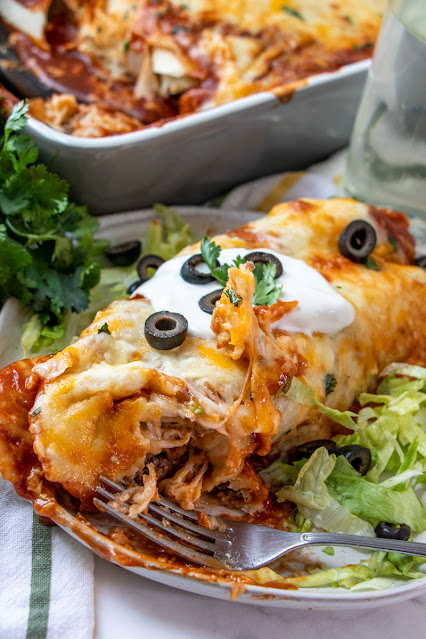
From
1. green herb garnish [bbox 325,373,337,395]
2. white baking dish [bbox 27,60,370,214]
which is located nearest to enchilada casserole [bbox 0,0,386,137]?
white baking dish [bbox 27,60,370,214]

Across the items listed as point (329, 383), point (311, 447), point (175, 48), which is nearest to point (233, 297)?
point (329, 383)

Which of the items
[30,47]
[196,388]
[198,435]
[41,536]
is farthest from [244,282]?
[30,47]

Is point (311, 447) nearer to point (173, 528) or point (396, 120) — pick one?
point (173, 528)

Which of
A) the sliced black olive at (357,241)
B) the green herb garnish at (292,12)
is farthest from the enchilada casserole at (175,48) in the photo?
the sliced black olive at (357,241)

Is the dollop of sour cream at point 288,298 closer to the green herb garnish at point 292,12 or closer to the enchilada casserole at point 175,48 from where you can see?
the enchilada casserole at point 175,48

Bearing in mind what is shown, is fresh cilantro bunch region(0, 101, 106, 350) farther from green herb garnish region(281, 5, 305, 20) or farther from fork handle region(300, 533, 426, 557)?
green herb garnish region(281, 5, 305, 20)

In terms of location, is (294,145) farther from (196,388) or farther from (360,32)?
(196,388)

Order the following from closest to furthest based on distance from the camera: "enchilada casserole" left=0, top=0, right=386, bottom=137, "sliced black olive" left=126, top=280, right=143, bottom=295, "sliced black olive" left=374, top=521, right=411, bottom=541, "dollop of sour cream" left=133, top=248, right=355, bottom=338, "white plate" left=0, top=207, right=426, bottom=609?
"white plate" left=0, top=207, right=426, bottom=609 < "sliced black olive" left=374, top=521, right=411, bottom=541 < "dollop of sour cream" left=133, top=248, right=355, bottom=338 < "sliced black olive" left=126, top=280, right=143, bottom=295 < "enchilada casserole" left=0, top=0, right=386, bottom=137
